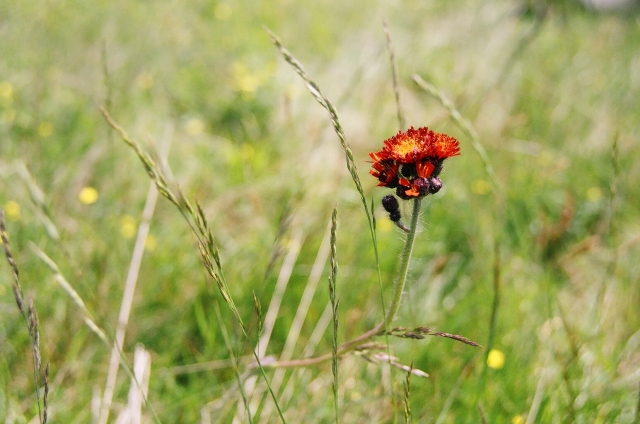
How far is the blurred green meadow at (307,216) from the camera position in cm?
182

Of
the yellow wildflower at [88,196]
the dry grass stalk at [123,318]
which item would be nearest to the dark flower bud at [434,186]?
the dry grass stalk at [123,318]

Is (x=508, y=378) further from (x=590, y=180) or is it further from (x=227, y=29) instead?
(x=227, y=29)

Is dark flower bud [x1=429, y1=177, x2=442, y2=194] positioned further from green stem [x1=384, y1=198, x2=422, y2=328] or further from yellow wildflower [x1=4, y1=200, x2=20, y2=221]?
yellow wildflower [x1=4, y1=200, x2=20, y2=221]

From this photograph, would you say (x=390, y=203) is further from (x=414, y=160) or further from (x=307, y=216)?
(x=307, y=216)

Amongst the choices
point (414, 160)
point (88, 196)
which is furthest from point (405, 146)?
point (88, 196)

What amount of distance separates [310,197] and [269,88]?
5.68ft

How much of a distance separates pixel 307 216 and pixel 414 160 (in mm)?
1692

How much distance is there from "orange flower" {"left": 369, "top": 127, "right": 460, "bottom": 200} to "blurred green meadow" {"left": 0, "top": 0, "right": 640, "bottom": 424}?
0.29 meters

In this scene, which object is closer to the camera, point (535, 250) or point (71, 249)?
point (71, 249)

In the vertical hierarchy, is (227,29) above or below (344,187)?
above

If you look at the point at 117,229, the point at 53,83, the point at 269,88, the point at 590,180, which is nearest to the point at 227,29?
the point at 269,88

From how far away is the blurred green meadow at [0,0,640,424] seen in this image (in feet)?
5.96

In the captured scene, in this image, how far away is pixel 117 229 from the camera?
8.23 feet

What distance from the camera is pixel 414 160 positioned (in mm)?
1025
